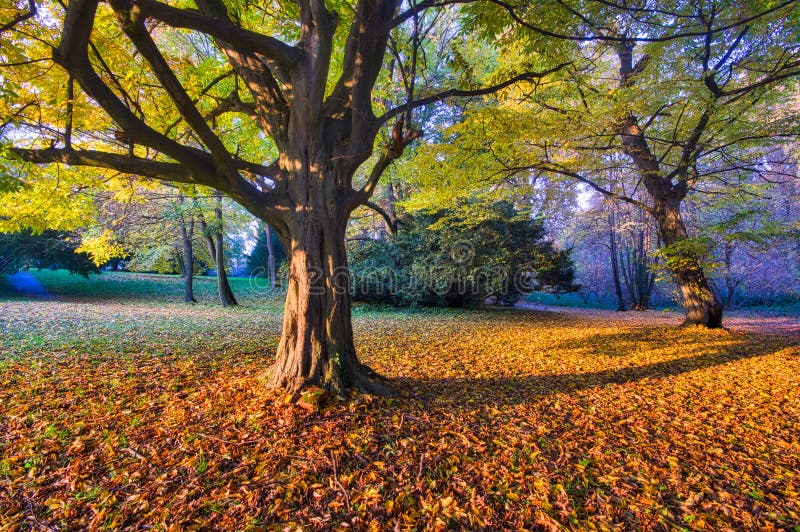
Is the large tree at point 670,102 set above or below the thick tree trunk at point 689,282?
above

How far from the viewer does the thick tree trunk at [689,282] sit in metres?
8.87

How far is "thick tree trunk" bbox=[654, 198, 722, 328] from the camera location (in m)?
8.87

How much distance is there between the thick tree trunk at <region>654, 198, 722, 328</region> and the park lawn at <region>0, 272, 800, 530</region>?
14.4ft

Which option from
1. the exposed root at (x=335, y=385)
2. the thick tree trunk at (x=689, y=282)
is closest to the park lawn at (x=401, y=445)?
the exposed root at (x=335, y=385)

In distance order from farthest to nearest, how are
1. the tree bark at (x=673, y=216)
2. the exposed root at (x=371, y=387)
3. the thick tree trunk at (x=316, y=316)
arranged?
the tree bark at (x=673, y=216) → the exposed root at (x=371, y=387) → the thick tree trunk at (x=316, y=316)

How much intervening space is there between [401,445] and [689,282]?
33.8 feet

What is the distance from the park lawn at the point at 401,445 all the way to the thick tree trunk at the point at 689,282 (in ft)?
14.4

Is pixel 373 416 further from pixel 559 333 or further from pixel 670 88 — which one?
pixel 670 88

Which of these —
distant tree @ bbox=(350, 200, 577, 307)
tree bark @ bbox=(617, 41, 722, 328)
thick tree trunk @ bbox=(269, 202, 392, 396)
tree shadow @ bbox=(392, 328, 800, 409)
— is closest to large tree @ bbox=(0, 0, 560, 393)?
thick tree trunk @ bbox=(269, 202, 392, 396)

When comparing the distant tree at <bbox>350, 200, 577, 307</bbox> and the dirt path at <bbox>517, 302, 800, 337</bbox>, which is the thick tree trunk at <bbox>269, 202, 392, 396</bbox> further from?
the dirt path at <bbox>517, 302, 800, 337</bbox>

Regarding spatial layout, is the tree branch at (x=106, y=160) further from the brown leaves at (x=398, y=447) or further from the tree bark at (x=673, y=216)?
the tree bark at (x=673, y=216)

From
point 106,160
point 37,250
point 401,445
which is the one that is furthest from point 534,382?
point 37,250

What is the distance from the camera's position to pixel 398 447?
262cm

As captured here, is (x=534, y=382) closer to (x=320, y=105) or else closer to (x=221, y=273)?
(x=320, y=105)
